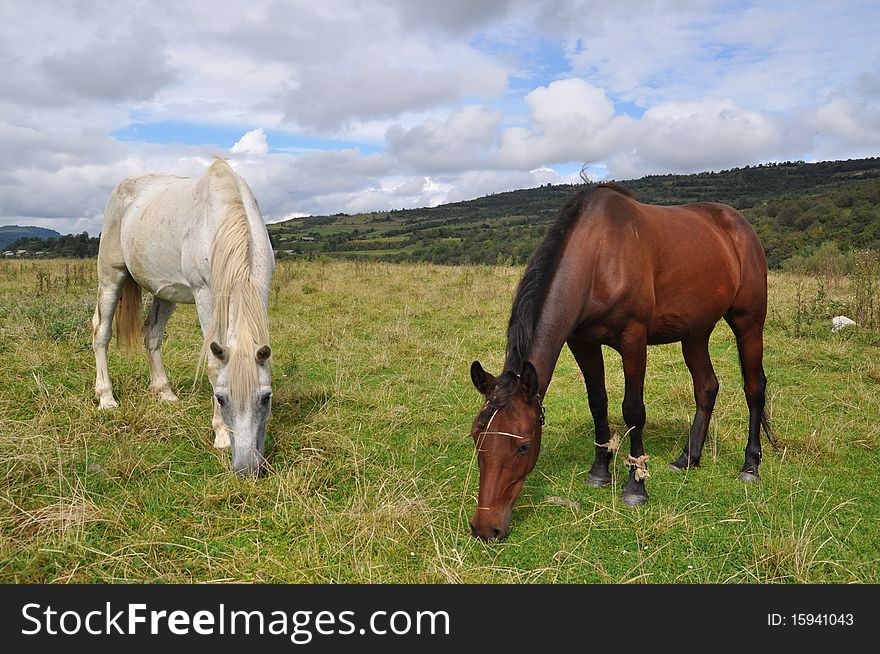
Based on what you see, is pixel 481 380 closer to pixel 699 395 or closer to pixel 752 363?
pixel 699 395

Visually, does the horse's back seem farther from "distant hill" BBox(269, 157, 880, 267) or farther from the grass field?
the grass field

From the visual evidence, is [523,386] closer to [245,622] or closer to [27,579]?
[245,622]

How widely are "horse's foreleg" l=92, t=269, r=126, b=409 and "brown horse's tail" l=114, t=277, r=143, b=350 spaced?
64 millimetres

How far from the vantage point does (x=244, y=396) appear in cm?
393

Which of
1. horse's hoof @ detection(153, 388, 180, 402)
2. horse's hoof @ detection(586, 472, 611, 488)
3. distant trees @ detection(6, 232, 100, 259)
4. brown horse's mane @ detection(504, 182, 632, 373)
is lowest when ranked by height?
horse's hoof @ detection(586, 472, 611, 488)

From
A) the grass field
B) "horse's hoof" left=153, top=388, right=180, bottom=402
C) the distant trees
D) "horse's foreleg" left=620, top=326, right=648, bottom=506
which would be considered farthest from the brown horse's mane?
the distant trees

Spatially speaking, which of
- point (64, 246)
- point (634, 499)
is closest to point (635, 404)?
point (634, 499)

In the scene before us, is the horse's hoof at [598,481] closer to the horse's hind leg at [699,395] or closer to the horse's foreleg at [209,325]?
the horse's hind leg at [699,395]

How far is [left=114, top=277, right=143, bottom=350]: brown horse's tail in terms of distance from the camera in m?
6.36

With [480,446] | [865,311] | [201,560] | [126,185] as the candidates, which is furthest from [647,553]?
[865,311]

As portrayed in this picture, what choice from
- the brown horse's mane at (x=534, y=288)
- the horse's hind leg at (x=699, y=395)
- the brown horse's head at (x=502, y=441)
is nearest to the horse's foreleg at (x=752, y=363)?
the horse's hind leg at (x=699, y=395)

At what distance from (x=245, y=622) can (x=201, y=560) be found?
0.63 m

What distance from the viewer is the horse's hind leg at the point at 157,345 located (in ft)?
20.4

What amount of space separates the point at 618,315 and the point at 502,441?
55.7 inches
